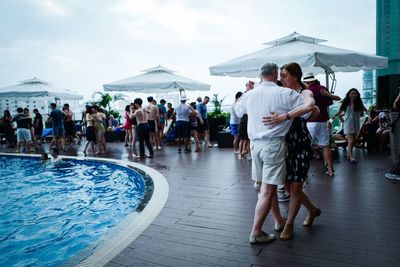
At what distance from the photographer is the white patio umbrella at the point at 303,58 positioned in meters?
5.64

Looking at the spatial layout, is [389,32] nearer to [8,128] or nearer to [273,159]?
[273,159]

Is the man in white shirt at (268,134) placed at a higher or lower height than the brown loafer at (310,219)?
higher

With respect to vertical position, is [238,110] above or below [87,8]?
below

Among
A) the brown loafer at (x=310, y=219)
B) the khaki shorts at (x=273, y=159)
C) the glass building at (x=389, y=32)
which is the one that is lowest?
the brown loafer at (x=310, y=219)

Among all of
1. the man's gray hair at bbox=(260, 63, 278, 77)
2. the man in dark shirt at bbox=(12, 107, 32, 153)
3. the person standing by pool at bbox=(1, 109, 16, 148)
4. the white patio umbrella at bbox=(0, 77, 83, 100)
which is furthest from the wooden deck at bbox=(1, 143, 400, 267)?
the person standing by pool at bbox=(1, 109, 16, 148)

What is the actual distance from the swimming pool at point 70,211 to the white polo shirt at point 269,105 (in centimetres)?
168

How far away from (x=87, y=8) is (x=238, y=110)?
14.1 m

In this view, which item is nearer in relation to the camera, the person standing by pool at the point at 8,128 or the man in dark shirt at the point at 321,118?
the man in dark shirt at the point at 321,118

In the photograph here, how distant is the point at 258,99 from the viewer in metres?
2.63

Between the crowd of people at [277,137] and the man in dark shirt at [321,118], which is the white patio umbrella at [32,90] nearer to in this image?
the man in dark shirt at [321,118]

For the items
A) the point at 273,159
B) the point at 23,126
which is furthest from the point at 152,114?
the point at 273,159

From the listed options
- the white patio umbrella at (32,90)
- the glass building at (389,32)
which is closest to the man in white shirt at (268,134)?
the glass building at (389,32)

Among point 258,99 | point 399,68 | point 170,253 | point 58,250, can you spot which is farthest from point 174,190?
point 399,68

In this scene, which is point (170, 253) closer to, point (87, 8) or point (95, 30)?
point (87, 8)
